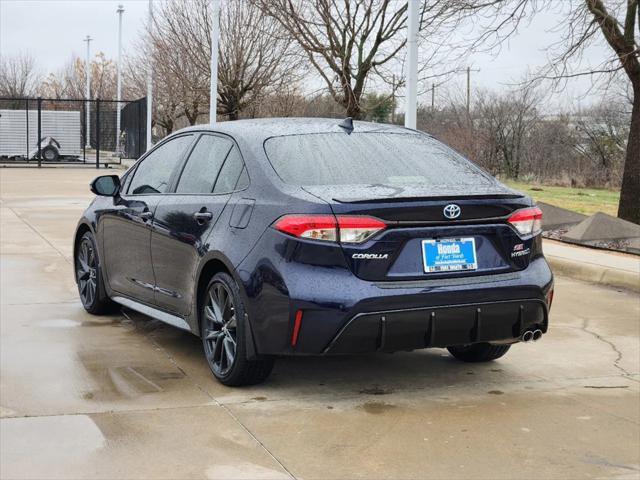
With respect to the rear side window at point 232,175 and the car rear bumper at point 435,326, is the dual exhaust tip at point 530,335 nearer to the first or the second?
the car rear bumper at point 435,326

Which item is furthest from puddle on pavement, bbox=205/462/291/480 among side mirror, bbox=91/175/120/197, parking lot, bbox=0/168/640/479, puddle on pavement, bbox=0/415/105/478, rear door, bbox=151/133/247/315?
side mirror, bbox=91/175/120/197

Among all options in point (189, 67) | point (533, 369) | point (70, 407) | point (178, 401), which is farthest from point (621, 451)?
point (189, 67)

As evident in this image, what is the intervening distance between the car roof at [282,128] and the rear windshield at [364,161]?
0.08m

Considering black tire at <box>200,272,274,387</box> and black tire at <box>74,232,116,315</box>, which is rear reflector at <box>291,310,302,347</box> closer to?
black tire at <box>200,272,274,387</box>

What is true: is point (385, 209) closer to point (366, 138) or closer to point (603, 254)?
point (366, 138)

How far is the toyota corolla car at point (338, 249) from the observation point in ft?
16.2

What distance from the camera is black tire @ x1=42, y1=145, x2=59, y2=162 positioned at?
3825 centimetres

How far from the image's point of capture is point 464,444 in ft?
15.0

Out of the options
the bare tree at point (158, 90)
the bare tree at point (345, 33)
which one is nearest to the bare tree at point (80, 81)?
the bare tree at point (158, 90)

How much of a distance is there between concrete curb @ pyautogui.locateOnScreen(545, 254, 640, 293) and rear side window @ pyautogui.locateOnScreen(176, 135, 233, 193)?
16.9 feet

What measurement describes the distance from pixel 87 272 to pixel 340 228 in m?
3.42

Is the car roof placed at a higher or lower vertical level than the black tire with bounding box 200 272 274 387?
higher

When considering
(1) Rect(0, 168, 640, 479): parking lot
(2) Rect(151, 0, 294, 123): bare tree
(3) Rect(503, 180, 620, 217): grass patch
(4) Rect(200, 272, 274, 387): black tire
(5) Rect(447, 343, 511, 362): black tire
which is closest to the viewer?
(1) Rect(0, 168, 640, 479): parking lot

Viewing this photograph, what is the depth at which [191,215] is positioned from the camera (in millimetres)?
5871
